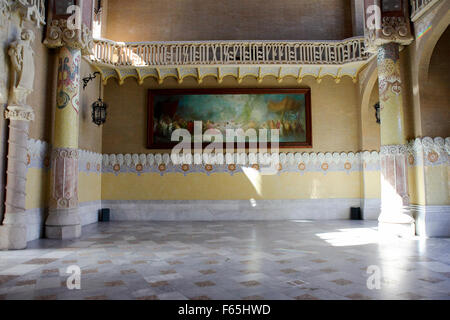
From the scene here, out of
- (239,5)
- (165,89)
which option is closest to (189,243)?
(165,89)

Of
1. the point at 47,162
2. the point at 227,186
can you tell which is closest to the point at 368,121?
the point at 227,186

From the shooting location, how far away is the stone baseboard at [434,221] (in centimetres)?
891

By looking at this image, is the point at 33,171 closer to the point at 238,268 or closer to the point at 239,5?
the point at 238,268

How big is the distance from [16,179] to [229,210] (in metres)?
7.56

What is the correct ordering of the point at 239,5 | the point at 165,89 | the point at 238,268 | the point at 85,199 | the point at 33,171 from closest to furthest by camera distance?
the point at 238,268 → the point at 33,171 → the point at 85,199 → the point at 165,89 → the point at 239,5

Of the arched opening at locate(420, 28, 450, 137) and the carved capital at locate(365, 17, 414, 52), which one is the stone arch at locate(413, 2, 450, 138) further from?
the carved capital at locate(365, 17, 414, 52)

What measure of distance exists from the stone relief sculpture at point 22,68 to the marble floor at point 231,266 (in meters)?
3.62

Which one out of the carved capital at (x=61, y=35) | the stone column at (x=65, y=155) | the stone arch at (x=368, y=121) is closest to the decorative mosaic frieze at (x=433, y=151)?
the stone arch at (x=368, y=121)

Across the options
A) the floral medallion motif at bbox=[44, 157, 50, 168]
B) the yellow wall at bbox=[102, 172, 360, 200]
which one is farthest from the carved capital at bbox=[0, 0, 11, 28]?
the yellow wall at bbox=[102, 172, 360, 200]

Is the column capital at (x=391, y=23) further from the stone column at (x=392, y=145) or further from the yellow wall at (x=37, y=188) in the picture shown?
the yellow wall at (x=37, y=188)

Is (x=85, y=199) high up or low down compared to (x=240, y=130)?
down

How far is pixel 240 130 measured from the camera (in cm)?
1345

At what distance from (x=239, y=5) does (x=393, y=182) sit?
1071cm

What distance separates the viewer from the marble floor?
4.39 meters
